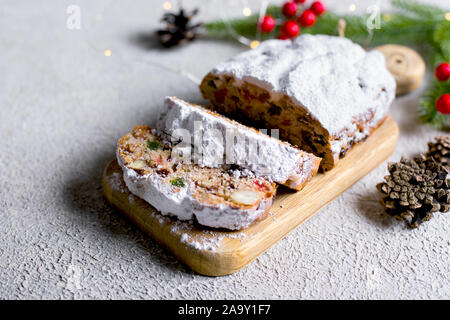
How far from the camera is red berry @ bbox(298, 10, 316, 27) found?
3.99 metres

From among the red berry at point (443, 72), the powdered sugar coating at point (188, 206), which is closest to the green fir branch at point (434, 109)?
the red berry at point (443, 72)

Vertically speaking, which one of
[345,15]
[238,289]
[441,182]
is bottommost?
[238,289]

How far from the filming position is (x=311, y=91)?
2805mm

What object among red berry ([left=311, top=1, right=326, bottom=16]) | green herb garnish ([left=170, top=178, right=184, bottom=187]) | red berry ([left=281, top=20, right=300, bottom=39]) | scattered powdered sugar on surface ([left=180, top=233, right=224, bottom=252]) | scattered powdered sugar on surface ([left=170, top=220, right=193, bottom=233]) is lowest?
scattered powdered sugar on surface ([left=180, top=233, right=224, bottom=252])

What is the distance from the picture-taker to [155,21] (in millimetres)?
4656

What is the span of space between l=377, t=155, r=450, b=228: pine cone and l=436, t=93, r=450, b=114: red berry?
693 millimetres

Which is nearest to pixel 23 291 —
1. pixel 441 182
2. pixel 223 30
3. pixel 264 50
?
pixel 264 50

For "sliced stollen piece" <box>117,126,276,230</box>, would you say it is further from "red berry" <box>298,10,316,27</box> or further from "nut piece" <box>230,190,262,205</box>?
"red berry" <box>298,10,316,27</box>

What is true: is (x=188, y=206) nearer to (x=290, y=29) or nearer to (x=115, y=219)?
(x=115, y=219)

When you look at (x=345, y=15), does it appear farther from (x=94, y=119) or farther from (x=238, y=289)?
(x=238, y=289)

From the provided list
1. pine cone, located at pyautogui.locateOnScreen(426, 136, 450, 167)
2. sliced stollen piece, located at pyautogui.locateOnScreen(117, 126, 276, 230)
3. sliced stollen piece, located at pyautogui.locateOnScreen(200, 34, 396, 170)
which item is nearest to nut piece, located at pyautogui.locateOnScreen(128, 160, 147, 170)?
sliced stollen piece, located at pyautogui.locateOnScreen(117, 126, 276, 230)

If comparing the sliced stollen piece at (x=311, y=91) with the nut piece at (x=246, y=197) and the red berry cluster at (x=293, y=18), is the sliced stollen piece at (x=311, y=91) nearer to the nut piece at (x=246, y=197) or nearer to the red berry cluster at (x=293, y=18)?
the nut piece at (x=246, y=197)

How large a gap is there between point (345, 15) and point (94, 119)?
2270 mm

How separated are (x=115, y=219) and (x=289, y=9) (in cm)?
237
